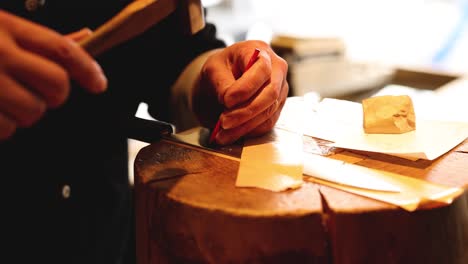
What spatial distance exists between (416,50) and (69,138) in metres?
4.54

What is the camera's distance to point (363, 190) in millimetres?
909

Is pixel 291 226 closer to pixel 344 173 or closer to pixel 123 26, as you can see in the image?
pixel 344 173

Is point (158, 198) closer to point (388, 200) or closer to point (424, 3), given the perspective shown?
point (388, 200)

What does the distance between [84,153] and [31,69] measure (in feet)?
2.77

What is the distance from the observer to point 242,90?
109cm

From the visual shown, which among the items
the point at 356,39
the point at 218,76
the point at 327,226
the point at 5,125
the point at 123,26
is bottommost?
the point at 356,39

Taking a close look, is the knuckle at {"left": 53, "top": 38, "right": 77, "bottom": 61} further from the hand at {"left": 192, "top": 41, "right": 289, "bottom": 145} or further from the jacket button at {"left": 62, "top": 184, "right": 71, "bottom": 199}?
the jacket button at {"left": 62, "top": 184, "right": 71, "bottom": 199}

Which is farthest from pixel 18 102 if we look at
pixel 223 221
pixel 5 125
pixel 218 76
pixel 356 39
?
pixel 356 39

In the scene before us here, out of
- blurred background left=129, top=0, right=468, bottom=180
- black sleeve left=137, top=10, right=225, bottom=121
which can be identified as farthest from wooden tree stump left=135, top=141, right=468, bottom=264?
blurred background left=129, top=0, right=468, bottom=180

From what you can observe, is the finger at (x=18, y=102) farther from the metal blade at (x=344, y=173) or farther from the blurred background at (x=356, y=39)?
the blurred background at (x=356, y=39)

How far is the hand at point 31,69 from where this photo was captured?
69 centimetres

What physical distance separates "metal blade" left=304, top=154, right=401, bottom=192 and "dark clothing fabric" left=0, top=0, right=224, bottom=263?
522mm

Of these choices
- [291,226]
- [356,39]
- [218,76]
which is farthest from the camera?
[356,39]

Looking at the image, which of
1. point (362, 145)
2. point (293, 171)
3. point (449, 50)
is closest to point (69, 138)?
point (293, 171)
